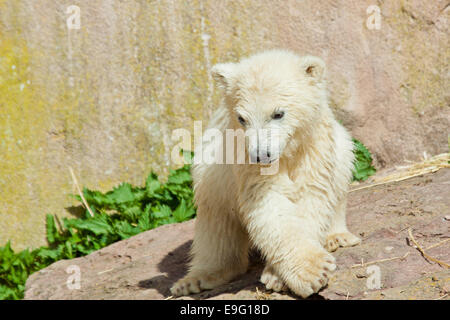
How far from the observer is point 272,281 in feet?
12.4

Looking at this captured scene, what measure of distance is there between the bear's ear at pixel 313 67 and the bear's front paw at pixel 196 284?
1743 mm

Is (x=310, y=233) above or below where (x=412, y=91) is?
below

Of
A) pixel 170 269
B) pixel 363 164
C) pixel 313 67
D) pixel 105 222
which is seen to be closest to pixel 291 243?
pixel 313 67

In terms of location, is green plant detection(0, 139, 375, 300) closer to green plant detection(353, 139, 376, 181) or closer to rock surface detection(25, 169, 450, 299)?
green plant detection(353, 139, 376, 181)

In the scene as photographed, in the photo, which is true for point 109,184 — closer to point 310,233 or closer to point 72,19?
point 72,19

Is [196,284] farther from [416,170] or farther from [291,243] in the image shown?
[416,170]

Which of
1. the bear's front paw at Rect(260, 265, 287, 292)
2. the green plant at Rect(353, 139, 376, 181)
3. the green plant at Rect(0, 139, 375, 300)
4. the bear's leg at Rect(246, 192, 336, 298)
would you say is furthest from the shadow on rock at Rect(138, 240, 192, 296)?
the green plant at Rect(353, 139, 376, 181)

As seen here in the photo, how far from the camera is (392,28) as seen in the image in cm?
709

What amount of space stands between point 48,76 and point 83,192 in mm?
1434

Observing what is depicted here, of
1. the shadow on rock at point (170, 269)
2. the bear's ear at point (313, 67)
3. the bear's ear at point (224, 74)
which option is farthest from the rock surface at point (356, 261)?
the bear's ear at point (224, 74)

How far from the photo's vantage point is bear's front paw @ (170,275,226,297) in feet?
14.5

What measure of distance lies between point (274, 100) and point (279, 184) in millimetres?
612

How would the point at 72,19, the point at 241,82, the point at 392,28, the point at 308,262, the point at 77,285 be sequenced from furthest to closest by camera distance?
1. the point at 392,28
2. the point at 72,19
3. the point at 77,285
4. the point at 241,82
5. the point at 308,262
